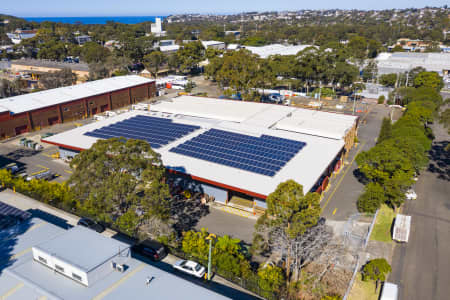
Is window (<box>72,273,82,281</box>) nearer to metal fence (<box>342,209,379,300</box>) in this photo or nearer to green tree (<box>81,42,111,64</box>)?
metal fence (<box>342,209,379,300</box>)

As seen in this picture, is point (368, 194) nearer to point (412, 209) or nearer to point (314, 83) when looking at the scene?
point (412, 209)

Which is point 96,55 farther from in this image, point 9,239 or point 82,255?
point 82,255

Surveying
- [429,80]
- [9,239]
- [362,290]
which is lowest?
[362,290]

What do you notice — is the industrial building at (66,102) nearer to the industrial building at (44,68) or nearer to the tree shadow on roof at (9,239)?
the industrial building at (44,68)

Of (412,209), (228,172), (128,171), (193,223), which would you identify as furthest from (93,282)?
(412,209)

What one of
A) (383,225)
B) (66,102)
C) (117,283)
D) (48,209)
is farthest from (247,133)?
(66,102)
